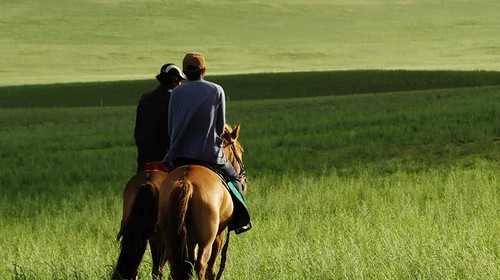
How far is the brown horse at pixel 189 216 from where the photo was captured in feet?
18.9

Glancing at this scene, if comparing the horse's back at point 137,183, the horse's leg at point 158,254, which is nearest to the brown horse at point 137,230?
the horse's back at point 137,183

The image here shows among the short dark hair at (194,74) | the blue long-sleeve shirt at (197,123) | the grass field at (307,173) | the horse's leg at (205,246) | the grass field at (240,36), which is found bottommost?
the grass field at (240,36)

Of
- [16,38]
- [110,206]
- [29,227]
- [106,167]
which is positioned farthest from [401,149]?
[16,38]

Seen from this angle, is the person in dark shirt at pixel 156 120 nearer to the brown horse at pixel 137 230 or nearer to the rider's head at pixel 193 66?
the rider's head at pixel 193 66

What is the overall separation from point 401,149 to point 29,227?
894cm

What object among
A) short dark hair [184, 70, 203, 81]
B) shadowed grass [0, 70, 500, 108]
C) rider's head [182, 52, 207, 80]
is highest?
rider's head [182, 52, 207, 80]

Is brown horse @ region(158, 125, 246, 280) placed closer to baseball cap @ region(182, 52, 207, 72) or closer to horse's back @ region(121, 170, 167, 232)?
horse's back @ region(121, 170, 167, 232)

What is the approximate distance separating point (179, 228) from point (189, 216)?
16cm

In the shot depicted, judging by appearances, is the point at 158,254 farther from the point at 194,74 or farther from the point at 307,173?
the point at 307,173

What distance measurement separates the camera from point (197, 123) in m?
6.48

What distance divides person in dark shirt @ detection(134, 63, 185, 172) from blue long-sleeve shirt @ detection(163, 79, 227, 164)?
550 millimetres

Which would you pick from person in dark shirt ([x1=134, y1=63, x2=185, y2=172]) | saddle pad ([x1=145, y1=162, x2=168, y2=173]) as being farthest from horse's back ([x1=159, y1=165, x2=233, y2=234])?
person in dark shirt ([x1=134, y1=63, x2=185, y2=172])

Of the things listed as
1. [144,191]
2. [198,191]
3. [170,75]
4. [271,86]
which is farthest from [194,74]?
[271,86]

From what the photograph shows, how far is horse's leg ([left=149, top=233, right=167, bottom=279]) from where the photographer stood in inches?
255
